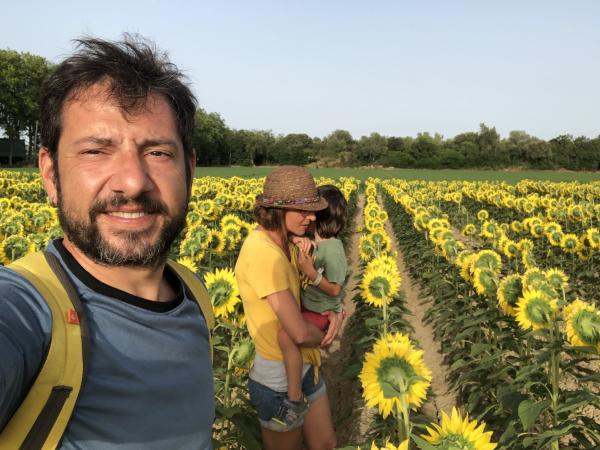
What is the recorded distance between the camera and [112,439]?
110cm

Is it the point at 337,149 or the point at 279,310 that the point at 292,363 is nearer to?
the point at 279,310

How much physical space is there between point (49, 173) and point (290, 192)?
62.4 inches

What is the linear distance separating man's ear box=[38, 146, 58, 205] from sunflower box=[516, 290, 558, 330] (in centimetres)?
307

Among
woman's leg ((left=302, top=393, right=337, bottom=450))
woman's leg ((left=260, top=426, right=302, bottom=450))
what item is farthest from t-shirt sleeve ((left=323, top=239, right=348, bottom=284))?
woman's leg ((left=260, top=426, right=302, bottom=450))

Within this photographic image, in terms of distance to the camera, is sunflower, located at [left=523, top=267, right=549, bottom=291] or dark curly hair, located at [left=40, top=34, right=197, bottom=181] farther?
sunflower, located at [left=523, top=267, right=549, bottom=291]

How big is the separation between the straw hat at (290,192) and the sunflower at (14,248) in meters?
3.99

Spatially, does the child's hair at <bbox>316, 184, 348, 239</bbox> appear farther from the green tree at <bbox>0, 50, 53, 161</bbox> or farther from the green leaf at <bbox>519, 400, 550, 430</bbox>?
the green tree at <bbox>0, 50, 53, 161</bbox>

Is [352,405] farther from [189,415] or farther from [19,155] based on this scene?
[19,155]

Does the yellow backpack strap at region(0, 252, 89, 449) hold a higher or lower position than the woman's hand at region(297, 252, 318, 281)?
higher

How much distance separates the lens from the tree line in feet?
199

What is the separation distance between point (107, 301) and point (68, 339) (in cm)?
20

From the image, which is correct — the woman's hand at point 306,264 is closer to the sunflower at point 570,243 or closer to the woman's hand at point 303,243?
the woman's hand at point 303,243

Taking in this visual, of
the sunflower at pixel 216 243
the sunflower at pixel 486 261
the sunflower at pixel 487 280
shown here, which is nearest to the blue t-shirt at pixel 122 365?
the sunflower at pixel 487 280

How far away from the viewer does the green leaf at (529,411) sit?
8.71 ft
